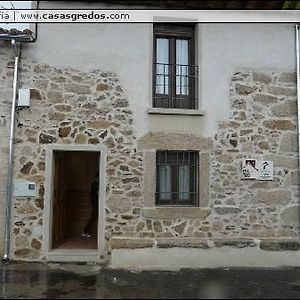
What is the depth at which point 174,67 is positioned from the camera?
887 cm

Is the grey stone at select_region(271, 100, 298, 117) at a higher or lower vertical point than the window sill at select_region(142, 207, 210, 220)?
higher

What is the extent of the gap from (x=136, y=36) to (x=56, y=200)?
3.52m

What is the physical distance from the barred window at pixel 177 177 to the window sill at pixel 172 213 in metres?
0.23

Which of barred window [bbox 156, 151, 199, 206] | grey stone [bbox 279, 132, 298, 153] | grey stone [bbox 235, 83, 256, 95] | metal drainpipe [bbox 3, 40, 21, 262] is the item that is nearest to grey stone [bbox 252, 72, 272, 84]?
grey stone [bbox 235, 83, 256, 95]

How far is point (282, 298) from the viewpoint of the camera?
6.23 m

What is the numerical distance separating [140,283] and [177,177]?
2.41 meters

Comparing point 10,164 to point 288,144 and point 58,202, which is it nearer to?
point 58,202

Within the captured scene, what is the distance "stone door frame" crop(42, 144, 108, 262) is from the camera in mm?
8133

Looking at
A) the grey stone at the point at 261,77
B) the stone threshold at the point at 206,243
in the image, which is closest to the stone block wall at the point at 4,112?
the stone threshold at the point at 206,243

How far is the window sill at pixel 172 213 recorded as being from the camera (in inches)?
326

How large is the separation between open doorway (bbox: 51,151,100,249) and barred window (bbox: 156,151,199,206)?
139cm

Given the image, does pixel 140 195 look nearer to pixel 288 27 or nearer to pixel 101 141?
pixel 101 141

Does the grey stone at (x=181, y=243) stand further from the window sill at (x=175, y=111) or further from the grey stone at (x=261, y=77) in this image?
the grey stone at (x=261, y=77)

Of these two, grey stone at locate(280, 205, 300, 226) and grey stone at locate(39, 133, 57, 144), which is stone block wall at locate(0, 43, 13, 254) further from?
grey stone at locate(280, 205, 300, 226)
